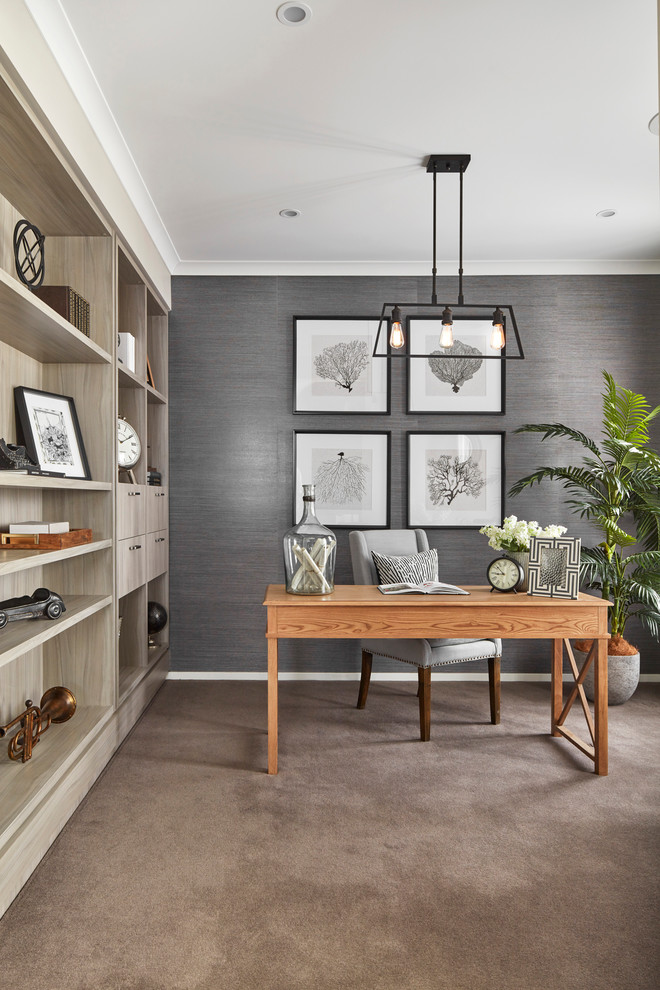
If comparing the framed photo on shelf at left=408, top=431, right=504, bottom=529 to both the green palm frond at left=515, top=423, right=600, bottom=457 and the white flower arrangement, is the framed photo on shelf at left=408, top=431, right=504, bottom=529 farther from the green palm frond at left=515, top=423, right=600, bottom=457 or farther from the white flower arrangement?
the white flower arrangement

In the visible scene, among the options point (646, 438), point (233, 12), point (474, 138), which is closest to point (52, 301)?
point (233, 12)

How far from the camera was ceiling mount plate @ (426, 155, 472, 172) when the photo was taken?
3002mm

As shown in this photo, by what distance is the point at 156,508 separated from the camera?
4012 mm

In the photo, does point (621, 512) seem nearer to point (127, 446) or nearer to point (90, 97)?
point (127, 446)

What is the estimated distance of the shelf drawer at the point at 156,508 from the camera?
3.82 metres

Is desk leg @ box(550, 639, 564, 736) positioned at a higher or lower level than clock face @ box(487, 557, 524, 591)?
lower

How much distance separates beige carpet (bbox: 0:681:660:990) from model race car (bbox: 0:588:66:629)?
0.77 m

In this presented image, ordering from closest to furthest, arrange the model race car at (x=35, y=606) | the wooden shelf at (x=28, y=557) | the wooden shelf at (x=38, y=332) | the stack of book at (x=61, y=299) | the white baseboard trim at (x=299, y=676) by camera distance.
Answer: the wooden shelf at (x=28, y=557) < the wooden shelf at (x=38, y=332) < the model race car at (x=35, y=606) < the stack of book at (x=61, y=299) < the white baseboard trim at (x=299, y=676)

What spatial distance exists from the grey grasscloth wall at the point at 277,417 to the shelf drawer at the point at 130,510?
2.51 feet

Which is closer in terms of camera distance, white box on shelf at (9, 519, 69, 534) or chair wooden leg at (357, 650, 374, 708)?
white box on shelf at (9, 519, 69, 534)

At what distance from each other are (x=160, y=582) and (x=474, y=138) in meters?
3.05

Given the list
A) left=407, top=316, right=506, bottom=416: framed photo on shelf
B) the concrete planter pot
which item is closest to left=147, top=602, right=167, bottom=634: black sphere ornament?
left=407, top=316, right=506, bottom=416: framed photo on shelf

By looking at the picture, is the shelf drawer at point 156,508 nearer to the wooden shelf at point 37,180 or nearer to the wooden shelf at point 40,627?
the wooden shelf at point 40,627

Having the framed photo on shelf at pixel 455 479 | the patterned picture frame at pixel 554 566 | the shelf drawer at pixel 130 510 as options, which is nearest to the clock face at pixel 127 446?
the shelf drawer at pixel 130 510
